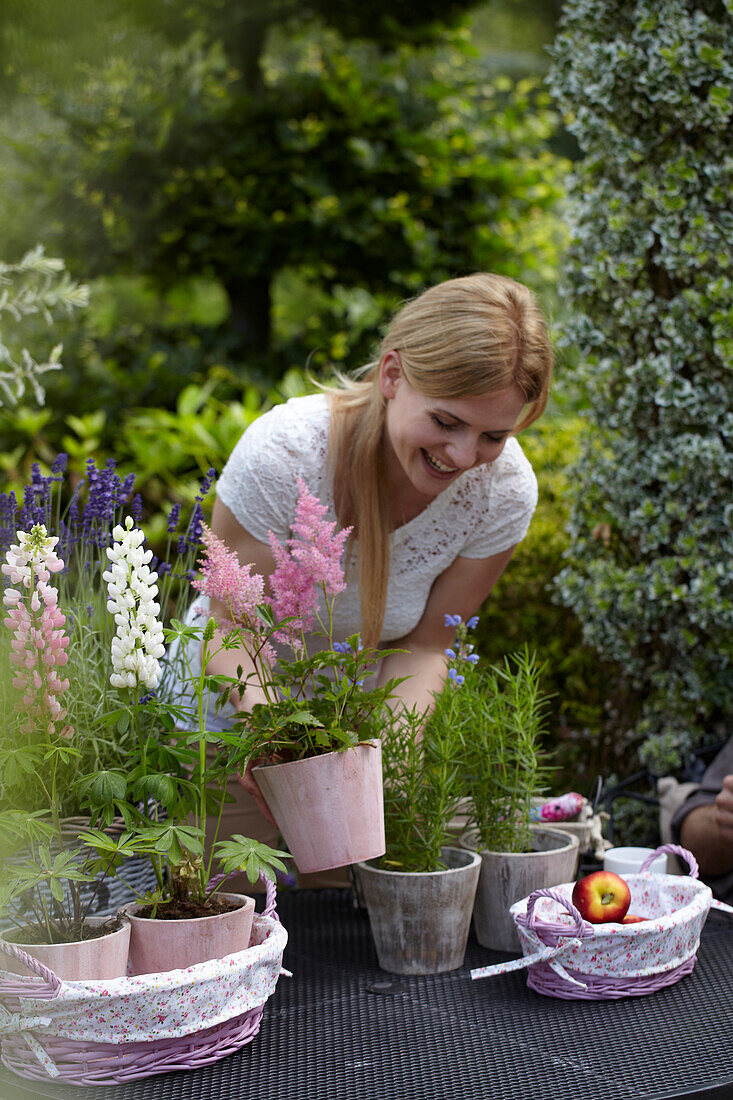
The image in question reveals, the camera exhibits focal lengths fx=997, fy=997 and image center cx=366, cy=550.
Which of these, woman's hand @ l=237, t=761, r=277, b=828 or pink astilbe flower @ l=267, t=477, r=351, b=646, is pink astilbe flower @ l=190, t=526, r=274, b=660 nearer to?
pink astilbe flower @ l=267, t=477, r=351, b=646

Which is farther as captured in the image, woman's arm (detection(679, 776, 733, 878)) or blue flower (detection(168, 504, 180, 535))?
woman's arm (detection(679, 776, 733, 878))

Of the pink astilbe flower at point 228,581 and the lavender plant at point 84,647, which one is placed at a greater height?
the pink astilbe flower at point 228,581

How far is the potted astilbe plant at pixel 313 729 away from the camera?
51.2 inches

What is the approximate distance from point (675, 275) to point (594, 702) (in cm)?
127

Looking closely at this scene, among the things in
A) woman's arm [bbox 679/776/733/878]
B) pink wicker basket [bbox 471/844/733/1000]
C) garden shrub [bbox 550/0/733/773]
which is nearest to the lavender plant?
pink wicker basket [bbox 471/844/733/1000]

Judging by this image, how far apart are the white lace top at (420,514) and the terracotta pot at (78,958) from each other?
1051 mm

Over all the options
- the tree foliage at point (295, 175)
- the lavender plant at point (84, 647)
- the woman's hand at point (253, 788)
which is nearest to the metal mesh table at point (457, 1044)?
the woman's hand at point (253, 788)

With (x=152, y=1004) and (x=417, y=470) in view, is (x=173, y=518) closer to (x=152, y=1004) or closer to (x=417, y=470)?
(x=417, y=470)

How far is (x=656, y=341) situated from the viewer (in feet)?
8.41

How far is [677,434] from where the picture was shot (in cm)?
263

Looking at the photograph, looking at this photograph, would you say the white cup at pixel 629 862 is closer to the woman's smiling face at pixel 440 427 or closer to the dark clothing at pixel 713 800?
the dark clothing at pixel 713 800

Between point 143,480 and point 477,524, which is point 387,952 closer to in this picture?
point 477,524

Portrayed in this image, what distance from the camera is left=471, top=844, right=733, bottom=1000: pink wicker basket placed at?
132cm

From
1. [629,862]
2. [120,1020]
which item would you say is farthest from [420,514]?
[120,1020]
